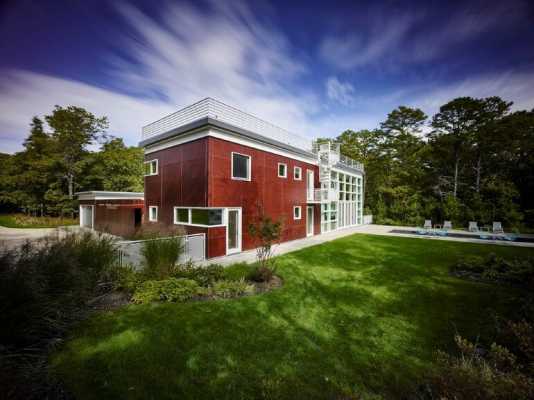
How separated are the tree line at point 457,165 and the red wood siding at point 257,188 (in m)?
16.2

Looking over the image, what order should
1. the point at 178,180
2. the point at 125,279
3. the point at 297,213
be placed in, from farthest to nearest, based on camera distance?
the point at 297,213 → the point at 178,180 → the point at 125,279

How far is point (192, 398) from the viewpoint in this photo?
8.97ft

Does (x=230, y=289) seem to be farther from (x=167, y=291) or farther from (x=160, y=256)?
(x=160, y=256)

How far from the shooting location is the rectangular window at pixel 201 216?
9712 millimetres

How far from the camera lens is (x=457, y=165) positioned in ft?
77.8

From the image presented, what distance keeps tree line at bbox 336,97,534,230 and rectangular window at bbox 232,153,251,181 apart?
69.1 feet

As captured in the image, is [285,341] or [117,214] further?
[117,214]

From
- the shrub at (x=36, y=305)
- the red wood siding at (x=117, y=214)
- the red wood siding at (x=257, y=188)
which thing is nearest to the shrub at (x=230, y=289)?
the red wood siding at (x=257, y=188)

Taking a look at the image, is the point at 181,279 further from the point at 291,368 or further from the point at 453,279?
the point at 453,279

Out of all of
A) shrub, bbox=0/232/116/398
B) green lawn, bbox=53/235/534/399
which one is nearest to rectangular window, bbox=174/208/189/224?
shrub, bbox=0/232/116/398

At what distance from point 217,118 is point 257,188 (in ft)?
12.9

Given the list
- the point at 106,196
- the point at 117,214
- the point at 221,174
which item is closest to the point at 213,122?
the point at 221,174

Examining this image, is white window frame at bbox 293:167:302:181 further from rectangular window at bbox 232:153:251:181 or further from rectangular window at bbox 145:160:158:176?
rectangular window at bbox 145:160:158:176

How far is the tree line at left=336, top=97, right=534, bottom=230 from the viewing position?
21062 millimetres
